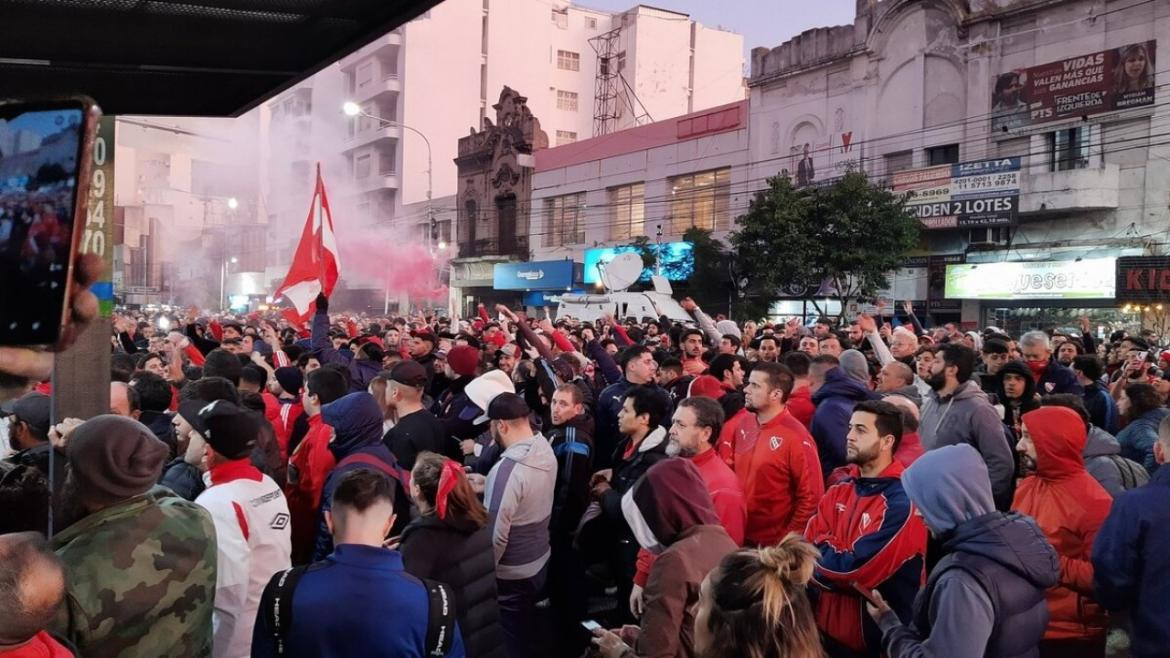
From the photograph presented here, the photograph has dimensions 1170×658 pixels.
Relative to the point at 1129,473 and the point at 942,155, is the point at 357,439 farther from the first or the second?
the point at 942,155

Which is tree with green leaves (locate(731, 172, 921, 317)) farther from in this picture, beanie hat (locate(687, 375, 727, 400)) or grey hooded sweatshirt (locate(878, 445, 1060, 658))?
grey hooded sweatshirt (locate(878, 445, 1060, 658))

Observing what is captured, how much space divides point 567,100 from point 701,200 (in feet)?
94.0

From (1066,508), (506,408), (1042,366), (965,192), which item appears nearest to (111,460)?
(506,408)

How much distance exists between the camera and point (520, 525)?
4570 mm

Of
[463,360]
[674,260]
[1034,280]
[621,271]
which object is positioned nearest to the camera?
[463,360]

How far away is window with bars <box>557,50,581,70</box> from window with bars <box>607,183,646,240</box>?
2490 centimetres

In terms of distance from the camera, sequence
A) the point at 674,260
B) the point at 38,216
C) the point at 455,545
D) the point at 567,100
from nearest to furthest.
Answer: the point at 38,216 → the point at 455,545 → the point at 674,260 → the point at 567,100

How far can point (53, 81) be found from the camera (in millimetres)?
2805

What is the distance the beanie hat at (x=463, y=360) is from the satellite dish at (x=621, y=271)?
47.7ft

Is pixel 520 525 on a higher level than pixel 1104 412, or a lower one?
lower

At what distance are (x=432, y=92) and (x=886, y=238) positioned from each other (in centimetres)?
3869

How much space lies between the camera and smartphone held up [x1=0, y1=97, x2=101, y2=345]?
137 cm

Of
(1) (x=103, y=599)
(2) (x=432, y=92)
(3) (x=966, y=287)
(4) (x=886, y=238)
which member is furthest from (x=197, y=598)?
(2) (x=432, y=92)

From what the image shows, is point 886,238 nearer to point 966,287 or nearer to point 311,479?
point 966,287
